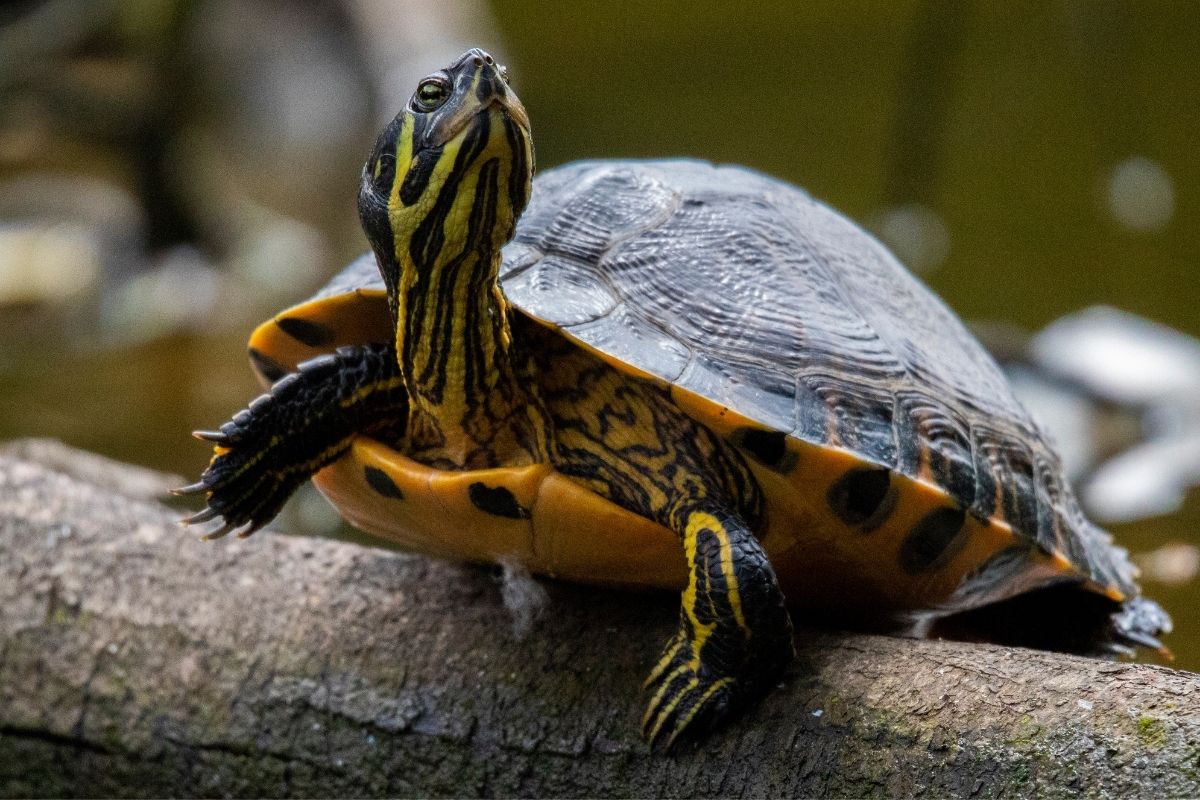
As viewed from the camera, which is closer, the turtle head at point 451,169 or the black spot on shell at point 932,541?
the turtle head at point 451,169

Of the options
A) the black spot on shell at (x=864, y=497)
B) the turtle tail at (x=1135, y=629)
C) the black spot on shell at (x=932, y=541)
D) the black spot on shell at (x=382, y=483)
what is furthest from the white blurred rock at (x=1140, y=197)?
the black spot on shell at (x=382, y=483)

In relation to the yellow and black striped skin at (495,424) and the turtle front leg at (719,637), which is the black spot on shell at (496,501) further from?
the turtle front leg at (719,637)

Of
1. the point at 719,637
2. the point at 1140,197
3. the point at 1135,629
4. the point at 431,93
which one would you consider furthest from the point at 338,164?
the point at 719,637

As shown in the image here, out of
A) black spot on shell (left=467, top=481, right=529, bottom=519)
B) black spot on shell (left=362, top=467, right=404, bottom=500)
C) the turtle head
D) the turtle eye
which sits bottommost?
black spot on shell (left=362, top=467, right=404, bottom=500)

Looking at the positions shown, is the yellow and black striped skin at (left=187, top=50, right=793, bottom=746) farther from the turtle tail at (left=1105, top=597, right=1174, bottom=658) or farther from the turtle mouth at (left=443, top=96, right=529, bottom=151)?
the turtle tail at (left=1105, top=597, right=1174, bottom=658)

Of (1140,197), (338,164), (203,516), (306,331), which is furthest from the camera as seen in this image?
(338,164)

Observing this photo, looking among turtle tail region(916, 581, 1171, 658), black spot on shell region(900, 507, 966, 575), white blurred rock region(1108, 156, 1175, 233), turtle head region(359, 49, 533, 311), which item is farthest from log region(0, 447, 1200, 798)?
white blurred rock region(1108, 156, 1175, 233)

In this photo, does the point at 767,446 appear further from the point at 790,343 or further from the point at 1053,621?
the point at 1053,621

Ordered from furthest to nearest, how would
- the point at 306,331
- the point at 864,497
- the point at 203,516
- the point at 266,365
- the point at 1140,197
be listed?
the point at 1140,197
the point at 266,365
the point at 306,331
the point at 203,516
the point at 864,497

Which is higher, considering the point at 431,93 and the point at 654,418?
the point at 431,93
